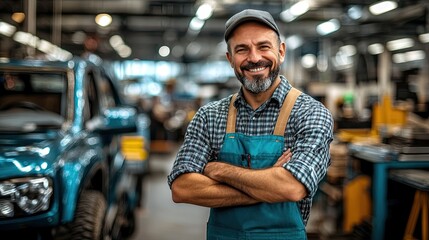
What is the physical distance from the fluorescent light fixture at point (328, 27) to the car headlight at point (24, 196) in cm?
1313

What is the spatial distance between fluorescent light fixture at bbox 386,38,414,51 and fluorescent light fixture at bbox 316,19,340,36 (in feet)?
12.3

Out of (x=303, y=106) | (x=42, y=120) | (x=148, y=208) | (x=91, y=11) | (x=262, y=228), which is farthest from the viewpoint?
(x=91, y=11)

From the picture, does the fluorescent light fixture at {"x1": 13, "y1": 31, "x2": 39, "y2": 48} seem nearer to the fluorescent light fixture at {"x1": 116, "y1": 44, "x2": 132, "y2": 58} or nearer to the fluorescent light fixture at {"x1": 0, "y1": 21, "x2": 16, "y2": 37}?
the fluorescent light fixture at {"x1": 0, "y1": 21, "x2": 16, "y2": 37}

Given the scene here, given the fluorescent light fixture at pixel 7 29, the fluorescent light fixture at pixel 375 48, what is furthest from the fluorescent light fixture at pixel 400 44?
the fluorescent light fixture at pixel 7 29

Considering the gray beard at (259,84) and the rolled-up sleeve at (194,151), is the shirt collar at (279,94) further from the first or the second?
the rolled-up sleeve at (194,151)

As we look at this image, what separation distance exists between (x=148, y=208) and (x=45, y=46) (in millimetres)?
7502

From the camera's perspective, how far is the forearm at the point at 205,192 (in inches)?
81.2

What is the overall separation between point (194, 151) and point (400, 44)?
18.8m

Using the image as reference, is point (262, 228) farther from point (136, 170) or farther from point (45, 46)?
point (45, 46)

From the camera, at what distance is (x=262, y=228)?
200 cm

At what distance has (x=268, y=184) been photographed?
77.2 inches

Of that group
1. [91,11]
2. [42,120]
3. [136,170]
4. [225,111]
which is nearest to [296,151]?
[225,111]

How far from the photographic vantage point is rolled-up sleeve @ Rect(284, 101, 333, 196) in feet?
6.53

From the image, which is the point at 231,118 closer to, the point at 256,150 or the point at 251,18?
the point at 256,150
